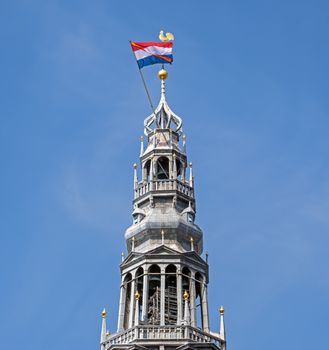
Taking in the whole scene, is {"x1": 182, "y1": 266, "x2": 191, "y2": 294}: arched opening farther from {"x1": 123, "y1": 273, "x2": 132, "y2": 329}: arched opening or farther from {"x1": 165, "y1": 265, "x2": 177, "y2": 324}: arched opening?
{"x1": 123, "y1": 273, "x2": 132, "y2": 329}: arched opening

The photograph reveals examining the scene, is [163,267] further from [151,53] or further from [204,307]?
[151,53]

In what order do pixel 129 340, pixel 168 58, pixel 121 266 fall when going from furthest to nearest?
pixel 168 58 < pixel 121 266 < pixel 129 340

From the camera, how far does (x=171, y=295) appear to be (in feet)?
315

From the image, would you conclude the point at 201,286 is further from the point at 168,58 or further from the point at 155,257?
the point at 168,58

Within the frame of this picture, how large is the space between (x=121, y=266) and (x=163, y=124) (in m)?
14.1

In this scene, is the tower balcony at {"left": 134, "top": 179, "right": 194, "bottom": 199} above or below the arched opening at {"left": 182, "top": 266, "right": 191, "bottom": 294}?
above

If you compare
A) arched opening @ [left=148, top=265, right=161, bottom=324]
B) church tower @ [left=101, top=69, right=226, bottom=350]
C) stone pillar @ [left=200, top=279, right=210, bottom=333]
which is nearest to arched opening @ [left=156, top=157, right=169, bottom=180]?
church tower @ [left=101, top=69, right=226, bottom=350]

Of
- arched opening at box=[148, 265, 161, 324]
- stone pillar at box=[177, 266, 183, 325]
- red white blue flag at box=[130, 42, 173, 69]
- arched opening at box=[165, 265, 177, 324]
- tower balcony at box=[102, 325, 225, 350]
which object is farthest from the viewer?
red white blue flag at box=[130, 42, 173, 69]

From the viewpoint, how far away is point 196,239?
99.2m

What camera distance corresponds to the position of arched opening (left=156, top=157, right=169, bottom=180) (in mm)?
103688

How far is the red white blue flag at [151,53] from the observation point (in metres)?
104

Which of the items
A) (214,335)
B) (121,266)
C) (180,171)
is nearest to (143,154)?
(180,171)

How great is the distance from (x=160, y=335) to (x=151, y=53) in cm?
2260

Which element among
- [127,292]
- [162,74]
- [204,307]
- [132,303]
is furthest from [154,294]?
[162,74]
